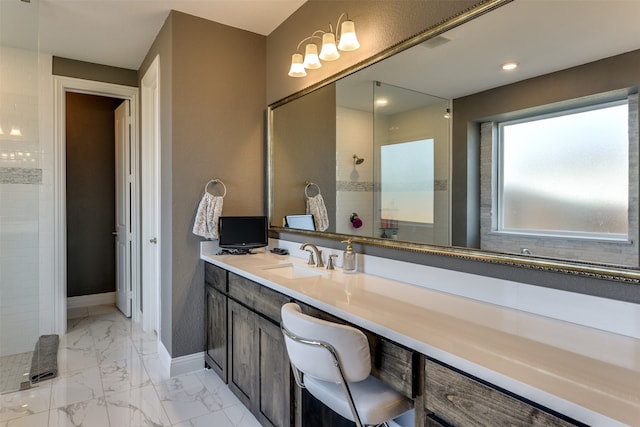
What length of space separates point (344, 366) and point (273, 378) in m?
0.74

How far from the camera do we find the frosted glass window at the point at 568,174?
1.10m

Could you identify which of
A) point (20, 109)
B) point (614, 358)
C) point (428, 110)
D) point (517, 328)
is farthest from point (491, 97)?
point (20, 109)

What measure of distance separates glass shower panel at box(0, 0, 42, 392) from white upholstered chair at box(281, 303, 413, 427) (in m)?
2.36

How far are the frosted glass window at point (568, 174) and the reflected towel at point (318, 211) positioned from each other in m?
1.17

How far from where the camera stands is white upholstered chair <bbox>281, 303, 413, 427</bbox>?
44.7 inches

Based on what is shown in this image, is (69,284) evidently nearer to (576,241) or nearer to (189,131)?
(189,131)

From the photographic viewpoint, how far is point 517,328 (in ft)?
3.70

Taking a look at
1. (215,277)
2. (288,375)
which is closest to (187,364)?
(215,277)

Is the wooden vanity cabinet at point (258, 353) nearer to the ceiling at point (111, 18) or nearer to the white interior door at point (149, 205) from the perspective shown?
the white interior door at point (149, 205)

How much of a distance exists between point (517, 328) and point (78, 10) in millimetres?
3235

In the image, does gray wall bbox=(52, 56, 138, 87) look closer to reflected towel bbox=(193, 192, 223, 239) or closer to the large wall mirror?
reflected towel bbox=(193, 192, 223, 239)

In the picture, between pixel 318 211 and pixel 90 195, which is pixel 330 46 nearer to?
pixel 318 211

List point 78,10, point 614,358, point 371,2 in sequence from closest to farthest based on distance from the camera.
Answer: point 614,358, point 371,2, point 78,10

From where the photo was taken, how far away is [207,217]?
102 inches
